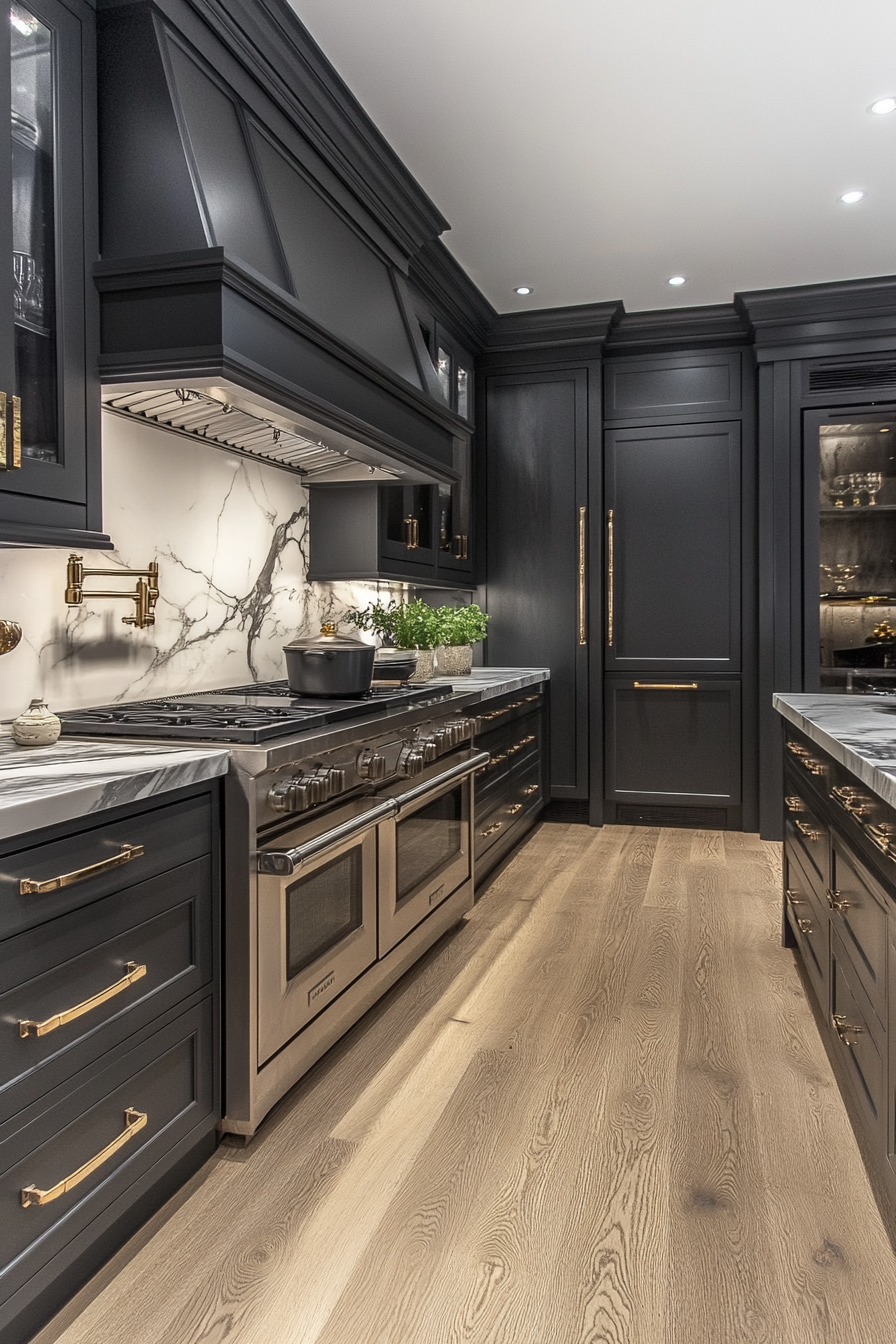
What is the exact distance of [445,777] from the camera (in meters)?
2.86

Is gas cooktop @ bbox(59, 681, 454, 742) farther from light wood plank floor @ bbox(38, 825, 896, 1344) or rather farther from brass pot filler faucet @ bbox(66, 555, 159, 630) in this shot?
light wood plank floor @ bbox(38, 825, 896, 1344)

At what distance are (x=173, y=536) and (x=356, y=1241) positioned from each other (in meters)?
1.83

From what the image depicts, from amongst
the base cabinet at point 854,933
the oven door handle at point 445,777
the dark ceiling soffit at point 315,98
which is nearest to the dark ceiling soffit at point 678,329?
the dark ceiling soffit at point 315,98

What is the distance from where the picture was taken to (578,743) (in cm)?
481

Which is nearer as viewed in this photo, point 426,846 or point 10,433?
point 10,433

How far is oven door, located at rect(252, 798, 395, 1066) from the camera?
1822 millimetres

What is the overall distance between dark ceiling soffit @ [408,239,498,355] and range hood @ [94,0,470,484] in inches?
23.7

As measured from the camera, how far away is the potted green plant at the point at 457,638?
161 inches

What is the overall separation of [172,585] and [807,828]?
1906 mm

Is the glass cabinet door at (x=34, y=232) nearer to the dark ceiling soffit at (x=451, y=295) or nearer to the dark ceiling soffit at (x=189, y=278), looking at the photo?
the dark ceiling soffit at (x=189, y=278)

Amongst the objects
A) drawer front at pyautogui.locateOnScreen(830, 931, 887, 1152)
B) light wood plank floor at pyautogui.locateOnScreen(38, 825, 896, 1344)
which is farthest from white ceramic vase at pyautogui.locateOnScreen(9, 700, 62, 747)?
drawer front at pyautogui.locateOnScreen(830, 931, 887, 1152)

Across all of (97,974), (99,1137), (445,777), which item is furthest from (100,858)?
(445,777)

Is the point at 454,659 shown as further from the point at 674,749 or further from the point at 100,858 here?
the point at 100,858

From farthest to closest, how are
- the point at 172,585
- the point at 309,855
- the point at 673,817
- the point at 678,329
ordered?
the point at 673,817 → the point at 678,329 → the point at 172,585 → the point at 309,855
